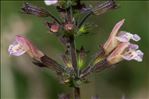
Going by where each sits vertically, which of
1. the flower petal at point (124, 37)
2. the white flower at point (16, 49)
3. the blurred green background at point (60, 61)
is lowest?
the blurred green background at point (60, 61)

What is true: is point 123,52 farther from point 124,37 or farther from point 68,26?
point 68,26

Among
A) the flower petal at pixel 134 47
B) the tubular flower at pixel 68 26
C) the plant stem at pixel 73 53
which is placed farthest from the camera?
the flower petal at pixel 134 47

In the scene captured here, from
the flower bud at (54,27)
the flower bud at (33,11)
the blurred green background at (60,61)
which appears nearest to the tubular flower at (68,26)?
the flower bud at (54,27)

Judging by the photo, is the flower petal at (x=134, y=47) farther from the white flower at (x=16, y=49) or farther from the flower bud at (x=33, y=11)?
the white flower at (x=16, y=49)

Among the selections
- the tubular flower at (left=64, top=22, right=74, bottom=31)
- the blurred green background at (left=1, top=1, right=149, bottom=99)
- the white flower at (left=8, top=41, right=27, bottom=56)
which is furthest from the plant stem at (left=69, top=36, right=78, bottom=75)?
the blurred green background at (left=1, top=1, right=149, bottom=99)

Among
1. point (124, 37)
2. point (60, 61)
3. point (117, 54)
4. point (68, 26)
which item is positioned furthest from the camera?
point (60, 61)

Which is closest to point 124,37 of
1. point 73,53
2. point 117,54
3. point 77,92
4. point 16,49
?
point 117,54

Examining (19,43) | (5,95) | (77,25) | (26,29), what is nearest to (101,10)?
(77,25)

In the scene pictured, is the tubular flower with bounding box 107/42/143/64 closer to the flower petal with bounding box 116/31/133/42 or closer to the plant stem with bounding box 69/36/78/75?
the flower petal with bounding box 116/31/133/42
